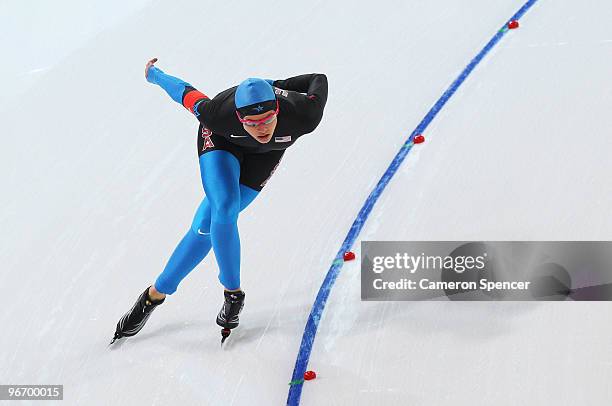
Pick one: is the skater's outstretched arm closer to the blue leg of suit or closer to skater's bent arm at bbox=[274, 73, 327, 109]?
the blue leg of suit

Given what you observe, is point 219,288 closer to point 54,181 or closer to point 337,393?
point 337,393

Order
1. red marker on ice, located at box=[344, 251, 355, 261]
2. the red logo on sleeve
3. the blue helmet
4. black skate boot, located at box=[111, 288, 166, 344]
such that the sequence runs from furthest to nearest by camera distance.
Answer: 1. red marker on ice, located at box=[344, 251, 355, 261]
2. black skate boot, located at box=[111, 288, 166, 344]
3. the red logo on sleeve
4. the blue helmet

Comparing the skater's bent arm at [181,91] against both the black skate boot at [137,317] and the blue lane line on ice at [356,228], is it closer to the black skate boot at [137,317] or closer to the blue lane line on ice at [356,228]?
the black skate boot at [137,317]

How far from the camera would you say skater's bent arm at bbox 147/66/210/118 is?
3621mm

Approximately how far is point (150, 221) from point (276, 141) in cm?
129

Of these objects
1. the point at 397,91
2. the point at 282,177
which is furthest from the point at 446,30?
the point at 282,177

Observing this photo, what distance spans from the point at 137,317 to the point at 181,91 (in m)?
0.99

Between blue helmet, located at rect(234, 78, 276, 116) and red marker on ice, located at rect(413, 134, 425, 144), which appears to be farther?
red marker on ice, located at rect(413, 134, 425, 144)

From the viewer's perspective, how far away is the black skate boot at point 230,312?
355 cm

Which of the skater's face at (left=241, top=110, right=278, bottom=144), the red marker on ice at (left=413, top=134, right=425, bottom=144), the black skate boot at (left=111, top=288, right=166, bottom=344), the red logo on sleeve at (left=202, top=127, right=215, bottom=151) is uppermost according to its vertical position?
the skater's face at (left=241, top=110, right=278, bottom=144)

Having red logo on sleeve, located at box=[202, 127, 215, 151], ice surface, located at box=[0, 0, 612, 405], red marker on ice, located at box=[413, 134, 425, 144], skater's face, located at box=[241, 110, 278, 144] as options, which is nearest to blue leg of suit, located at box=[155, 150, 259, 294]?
red logo on sleeve, located at box=[202, 127, 215, 151]

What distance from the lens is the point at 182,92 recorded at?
3.74 meters

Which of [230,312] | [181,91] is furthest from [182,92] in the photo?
[230,312]

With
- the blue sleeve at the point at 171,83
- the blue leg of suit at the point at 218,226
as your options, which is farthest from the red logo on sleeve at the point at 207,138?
the blue sleeve at the point at 171,83
